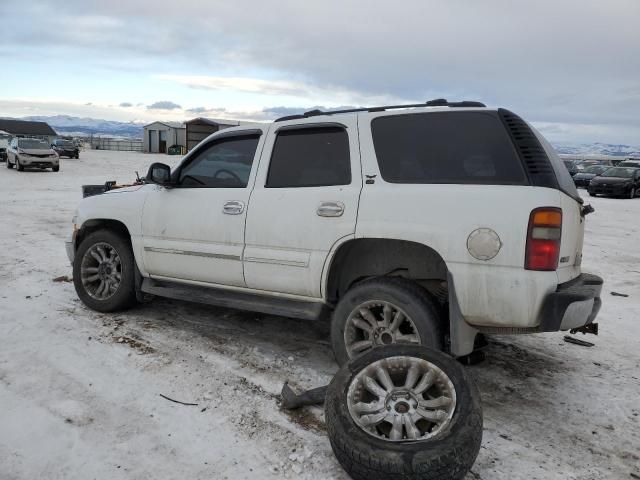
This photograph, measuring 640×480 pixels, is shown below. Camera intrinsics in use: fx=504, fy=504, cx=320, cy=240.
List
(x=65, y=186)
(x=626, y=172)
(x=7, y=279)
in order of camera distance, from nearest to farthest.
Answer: (x=7, y=279) < (x=65, y=186) < (x=626, y=172)

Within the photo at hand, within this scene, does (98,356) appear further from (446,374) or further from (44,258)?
(44,258)

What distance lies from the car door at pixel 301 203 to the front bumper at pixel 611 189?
73.8 ft

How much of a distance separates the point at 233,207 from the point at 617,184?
22931 mm

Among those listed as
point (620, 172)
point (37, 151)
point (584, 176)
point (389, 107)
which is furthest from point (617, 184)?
point (37, 151)

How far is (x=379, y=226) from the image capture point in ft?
11.4

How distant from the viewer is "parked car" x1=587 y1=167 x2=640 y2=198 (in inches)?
878

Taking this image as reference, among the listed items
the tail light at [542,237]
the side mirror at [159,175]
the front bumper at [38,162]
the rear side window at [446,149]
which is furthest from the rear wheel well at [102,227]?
the front bumper at [38,162]

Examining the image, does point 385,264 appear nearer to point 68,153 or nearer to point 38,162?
point 38,162

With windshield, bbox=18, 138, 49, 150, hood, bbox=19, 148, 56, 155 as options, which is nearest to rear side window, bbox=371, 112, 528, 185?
hood, bbox=19, 148, 56, 155

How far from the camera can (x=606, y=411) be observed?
346 centimetres

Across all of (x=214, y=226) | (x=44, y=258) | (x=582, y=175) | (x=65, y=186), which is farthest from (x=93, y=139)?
(x=214, y=226)

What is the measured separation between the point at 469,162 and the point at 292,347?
2.21 meters

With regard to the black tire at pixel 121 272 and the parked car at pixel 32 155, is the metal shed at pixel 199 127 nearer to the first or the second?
the parked car at pixel 32 155

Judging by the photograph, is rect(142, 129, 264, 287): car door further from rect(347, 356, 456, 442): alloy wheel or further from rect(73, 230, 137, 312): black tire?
rect(347, 356, 456, 442): alloy wheel
